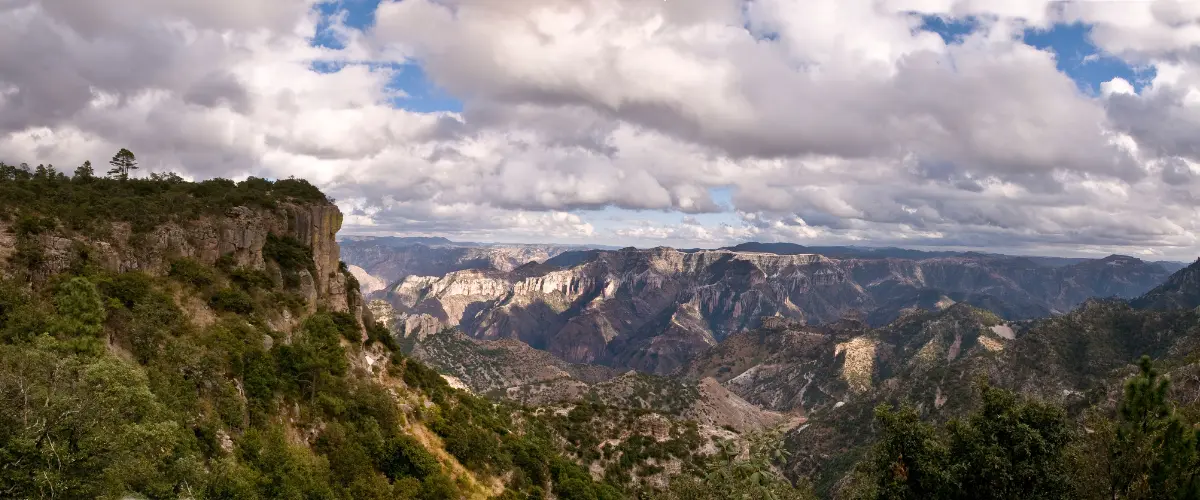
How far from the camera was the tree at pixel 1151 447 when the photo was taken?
2500cm

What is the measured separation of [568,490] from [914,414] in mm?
69772

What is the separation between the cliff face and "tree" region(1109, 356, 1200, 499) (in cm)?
7304

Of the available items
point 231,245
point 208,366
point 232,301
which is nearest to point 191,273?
point 232,301

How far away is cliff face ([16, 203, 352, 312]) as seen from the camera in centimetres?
5000

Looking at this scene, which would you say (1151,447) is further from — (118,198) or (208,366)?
(118,198)

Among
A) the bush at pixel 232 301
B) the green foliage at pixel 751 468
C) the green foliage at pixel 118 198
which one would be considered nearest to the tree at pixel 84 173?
the green foliage at pixel 118 198

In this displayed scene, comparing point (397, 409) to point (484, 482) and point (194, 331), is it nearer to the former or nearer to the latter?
point (484, 482)

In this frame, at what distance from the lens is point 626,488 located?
123 m

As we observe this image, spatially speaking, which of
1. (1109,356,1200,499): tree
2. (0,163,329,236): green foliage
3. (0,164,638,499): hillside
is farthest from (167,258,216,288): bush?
(1109,356,1200,499): tree

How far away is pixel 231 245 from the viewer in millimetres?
69625

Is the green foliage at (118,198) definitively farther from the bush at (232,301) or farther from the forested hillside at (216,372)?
the bush at (232,301)

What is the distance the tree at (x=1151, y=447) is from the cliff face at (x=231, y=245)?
73.0m

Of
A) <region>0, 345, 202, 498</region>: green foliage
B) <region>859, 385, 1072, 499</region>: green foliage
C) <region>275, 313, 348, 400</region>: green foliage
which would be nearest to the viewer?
<region>0, 345, 202, 498</region>: green foliage

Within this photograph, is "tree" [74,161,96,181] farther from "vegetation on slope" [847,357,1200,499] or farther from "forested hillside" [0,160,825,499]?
"vegetation on slope" [847,357,1200,499]
